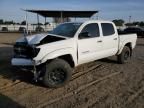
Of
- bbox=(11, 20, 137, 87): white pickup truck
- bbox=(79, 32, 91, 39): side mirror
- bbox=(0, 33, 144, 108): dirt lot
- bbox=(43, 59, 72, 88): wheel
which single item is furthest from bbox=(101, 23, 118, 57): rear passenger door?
bbox=(43, 59, 72, 88): wheel

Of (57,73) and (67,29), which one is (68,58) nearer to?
(57,73)

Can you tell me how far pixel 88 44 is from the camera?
9.46 meters

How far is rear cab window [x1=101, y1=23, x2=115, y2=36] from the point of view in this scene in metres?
10.7

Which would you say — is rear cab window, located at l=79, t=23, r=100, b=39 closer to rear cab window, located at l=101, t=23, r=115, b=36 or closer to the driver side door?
the driver side door

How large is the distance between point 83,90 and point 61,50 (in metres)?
1.42

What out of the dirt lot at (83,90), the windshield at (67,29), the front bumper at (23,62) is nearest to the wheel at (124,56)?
the dirt lot at (83,90)

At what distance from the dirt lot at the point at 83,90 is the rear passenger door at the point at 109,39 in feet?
2.48

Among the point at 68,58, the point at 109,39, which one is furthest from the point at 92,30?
the point at 68,58

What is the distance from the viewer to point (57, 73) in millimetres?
8305

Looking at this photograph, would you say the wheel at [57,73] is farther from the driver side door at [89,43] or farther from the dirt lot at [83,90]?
the driver side door at [89,43]

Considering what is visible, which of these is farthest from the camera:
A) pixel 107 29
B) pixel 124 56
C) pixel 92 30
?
pixel 124 56

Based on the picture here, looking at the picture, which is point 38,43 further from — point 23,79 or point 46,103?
point 46,103

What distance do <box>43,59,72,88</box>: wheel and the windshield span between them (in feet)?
4.38

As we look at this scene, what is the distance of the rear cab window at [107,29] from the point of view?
1067 centimetres
